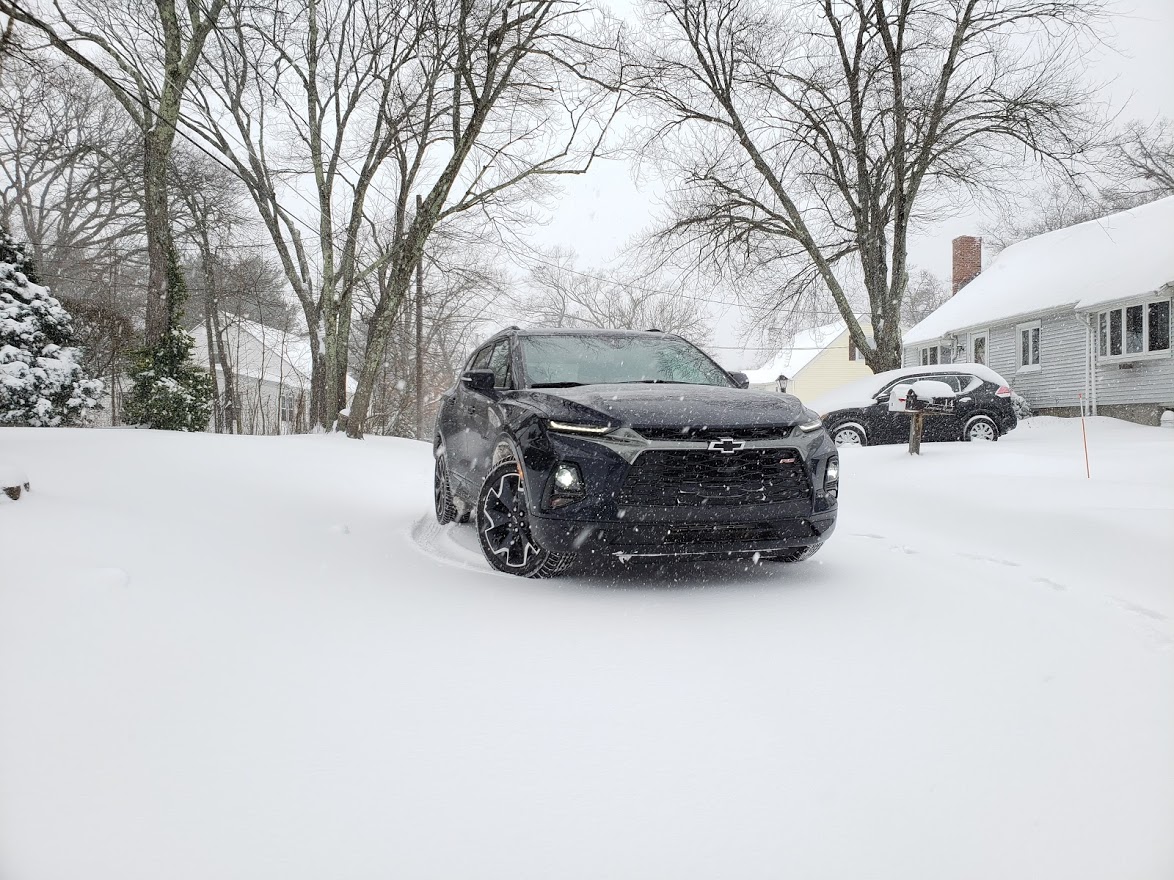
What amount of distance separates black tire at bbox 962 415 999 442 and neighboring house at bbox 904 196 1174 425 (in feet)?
7.38

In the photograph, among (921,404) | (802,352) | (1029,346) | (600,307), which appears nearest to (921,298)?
(802,352)

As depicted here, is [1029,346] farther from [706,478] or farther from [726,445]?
[706,478]

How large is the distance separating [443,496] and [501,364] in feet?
5.50

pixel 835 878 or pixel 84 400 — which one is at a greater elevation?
pixel 84 400

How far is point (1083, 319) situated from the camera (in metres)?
22.3

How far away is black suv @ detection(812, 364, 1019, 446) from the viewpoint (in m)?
16.2

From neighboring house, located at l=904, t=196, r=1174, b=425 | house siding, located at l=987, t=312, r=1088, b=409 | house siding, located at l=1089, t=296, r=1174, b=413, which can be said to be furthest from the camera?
house siding, located at l=987, t=312, r=1088, b=409

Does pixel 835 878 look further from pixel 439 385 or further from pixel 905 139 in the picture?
pixel 439 385

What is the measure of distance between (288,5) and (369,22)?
173 cm

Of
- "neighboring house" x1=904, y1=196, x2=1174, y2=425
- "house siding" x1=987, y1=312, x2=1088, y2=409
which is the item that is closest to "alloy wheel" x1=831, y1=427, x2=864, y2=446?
"neighboring house" x1=904, y1=196, x2=1174, y2=425

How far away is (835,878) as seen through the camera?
1.83m

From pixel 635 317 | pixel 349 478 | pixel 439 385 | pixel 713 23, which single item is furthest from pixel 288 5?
pixel 635 317

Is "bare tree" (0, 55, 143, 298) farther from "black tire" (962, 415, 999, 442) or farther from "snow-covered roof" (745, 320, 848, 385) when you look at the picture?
"snow-covered roof" (745, 320, 848, 385)

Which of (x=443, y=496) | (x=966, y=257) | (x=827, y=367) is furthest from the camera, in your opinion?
(x=827, y=367)
